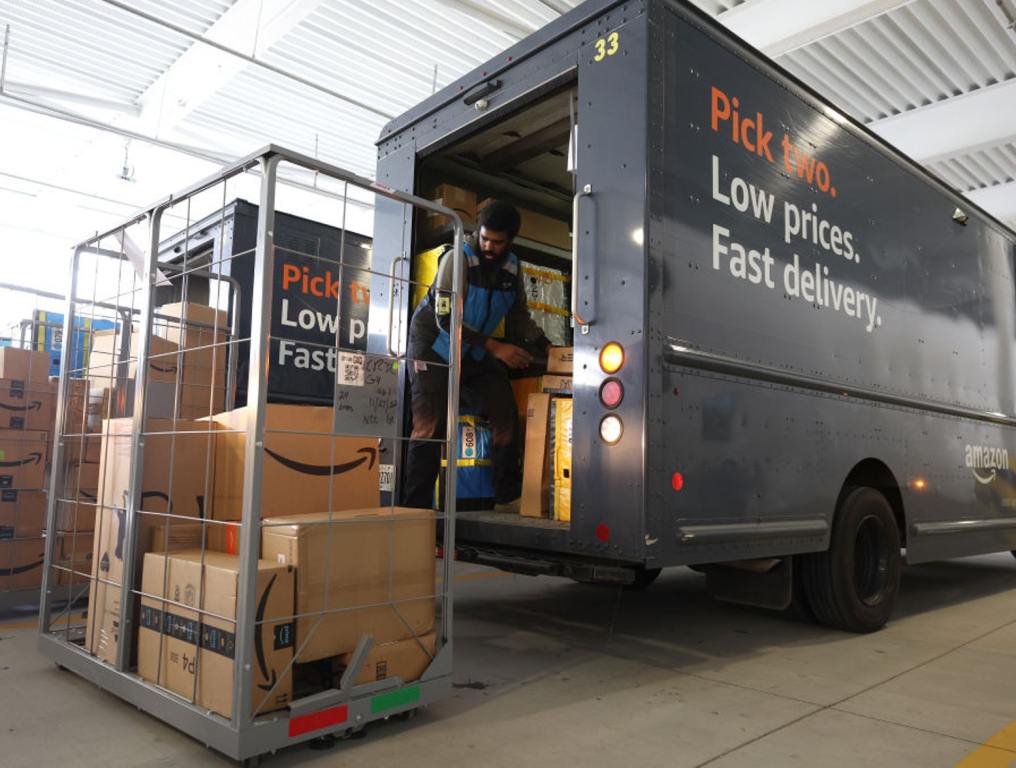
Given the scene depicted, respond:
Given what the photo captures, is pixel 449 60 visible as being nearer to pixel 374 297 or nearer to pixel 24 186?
pixel 374 297

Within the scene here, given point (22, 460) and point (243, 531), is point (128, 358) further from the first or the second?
point (243, 531)

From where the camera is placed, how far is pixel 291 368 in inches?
284

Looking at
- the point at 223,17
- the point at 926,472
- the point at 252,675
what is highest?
the point at 223,17

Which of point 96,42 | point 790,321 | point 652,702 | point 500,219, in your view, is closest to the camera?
point 652,702

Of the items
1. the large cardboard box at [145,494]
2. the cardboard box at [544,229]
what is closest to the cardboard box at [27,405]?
the large cardboard box at [145,494]

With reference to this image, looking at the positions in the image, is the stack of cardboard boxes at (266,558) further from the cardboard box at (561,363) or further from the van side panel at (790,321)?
the cardboard box at (561,363)

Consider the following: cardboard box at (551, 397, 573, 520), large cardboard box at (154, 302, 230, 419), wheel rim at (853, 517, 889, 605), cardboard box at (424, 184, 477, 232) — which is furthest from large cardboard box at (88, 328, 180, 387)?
wheel rim at (853, 517, 889, 605)

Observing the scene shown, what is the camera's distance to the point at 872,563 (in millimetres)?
4848

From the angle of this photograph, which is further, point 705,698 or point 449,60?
point 449,60

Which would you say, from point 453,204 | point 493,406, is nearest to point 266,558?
point 493,406

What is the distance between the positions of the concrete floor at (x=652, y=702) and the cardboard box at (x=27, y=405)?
4.41 ft

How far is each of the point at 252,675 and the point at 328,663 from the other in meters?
0.46

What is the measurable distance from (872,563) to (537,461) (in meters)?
2.30

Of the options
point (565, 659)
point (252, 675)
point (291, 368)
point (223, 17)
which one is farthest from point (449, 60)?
point (252, 675)
